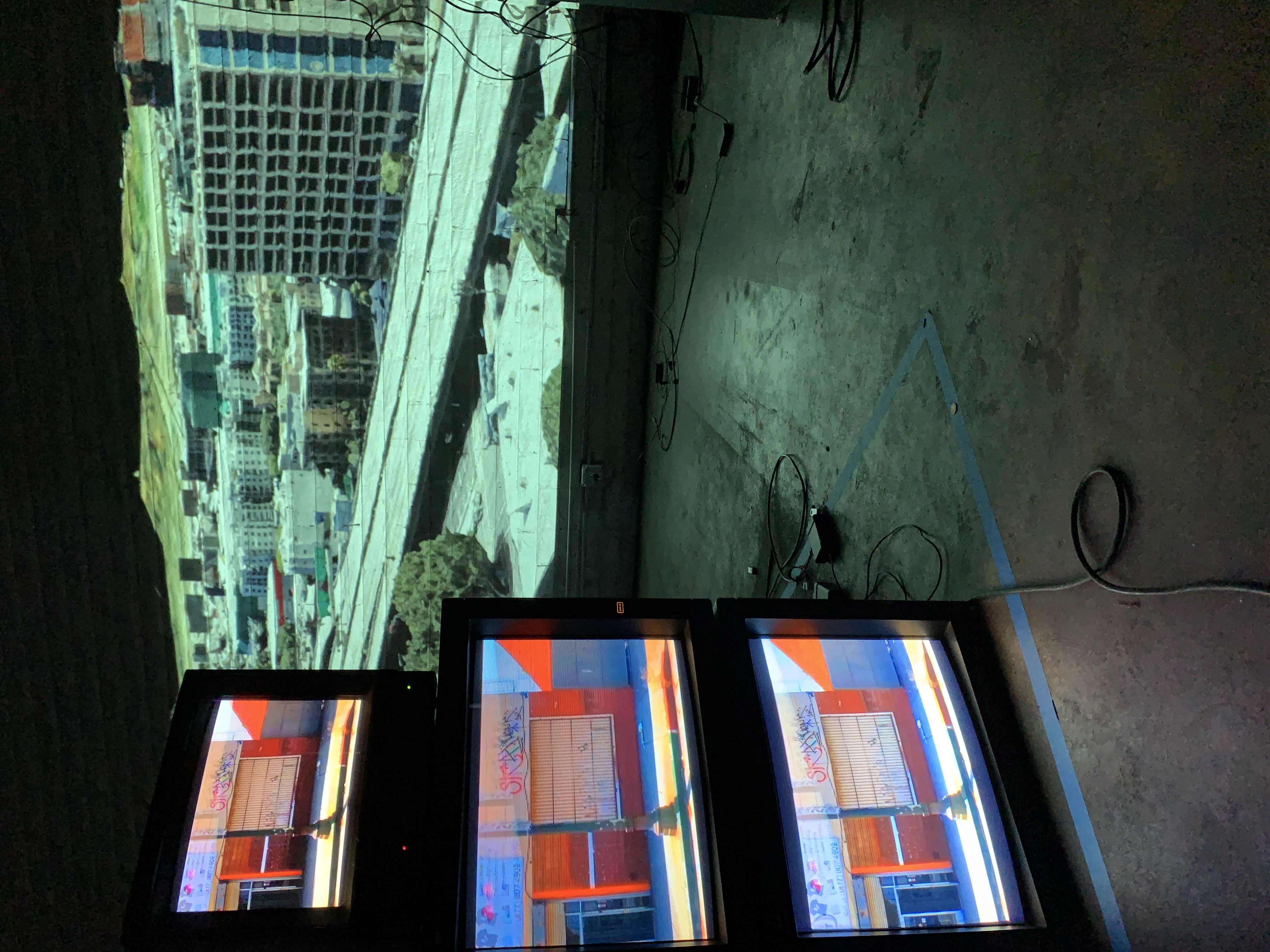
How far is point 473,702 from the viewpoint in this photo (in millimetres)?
1834

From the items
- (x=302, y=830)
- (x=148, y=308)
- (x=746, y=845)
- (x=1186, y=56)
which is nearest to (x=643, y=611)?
(x=746, y=845)

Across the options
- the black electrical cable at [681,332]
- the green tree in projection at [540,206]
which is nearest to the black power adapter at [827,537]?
the black electrical cable at [681,332]

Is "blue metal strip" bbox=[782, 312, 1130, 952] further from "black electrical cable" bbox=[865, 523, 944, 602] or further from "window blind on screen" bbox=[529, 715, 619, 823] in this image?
"window blind on screen" bbox=[529, 715, 619, 823]

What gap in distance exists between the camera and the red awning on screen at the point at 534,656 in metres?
1.93

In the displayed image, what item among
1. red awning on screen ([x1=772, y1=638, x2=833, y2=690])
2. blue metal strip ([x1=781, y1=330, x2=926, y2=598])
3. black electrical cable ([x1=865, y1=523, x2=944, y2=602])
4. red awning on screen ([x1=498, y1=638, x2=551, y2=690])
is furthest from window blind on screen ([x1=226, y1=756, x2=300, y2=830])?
blue metal strip ([x1=781, y1=330, x2=926, y2=598])

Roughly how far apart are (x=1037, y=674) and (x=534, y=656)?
1305mm

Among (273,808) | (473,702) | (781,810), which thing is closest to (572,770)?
(473,702)

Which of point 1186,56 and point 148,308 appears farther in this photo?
point 148,308

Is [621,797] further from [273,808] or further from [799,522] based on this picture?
[799,522]

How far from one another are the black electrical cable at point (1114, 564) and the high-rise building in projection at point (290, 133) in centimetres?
452

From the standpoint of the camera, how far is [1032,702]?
76.2 inches

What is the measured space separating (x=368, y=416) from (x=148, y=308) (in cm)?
145

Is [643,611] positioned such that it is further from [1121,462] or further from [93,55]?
[93,55]

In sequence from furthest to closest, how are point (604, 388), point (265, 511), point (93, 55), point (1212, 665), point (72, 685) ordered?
1. point (604, 388)
2. point (265, 511)
3. point (93, 55)
4. point (72, 685)
5. point (1212, 665)
